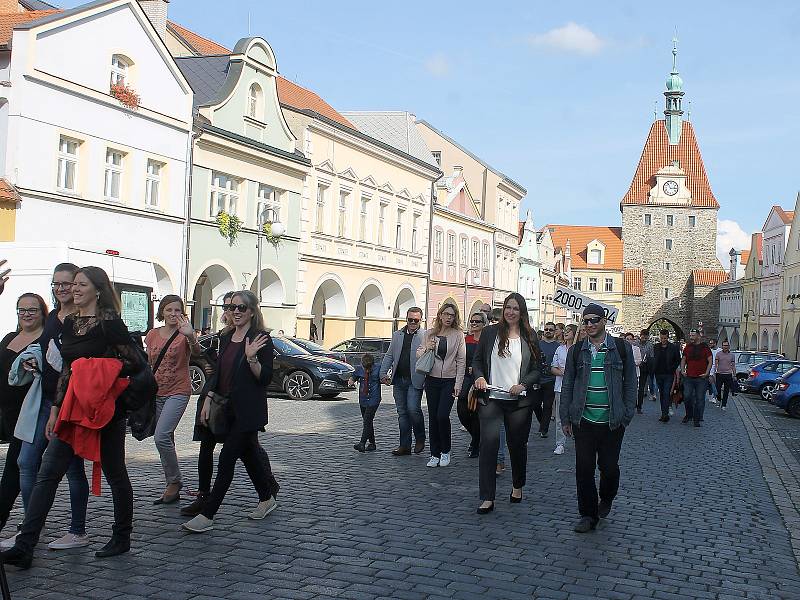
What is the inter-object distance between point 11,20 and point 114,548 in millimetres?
23418

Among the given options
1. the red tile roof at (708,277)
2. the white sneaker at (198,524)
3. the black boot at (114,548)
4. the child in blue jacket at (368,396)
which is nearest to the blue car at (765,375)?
the child in blue jacket at (368,396)

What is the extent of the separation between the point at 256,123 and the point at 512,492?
89.7 ft

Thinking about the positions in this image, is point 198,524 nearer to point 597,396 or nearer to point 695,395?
point 597,396

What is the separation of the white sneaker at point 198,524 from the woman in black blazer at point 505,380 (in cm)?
248

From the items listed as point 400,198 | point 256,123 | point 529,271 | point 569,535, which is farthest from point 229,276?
point 529,271

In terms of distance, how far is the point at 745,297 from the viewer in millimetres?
91312

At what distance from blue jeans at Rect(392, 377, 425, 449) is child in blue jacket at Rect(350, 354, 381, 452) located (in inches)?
24.0

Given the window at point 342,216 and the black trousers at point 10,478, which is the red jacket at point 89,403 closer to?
the black trousers at point 10,478

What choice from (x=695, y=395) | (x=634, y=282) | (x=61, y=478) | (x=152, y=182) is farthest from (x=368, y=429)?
(x=634, y=282)

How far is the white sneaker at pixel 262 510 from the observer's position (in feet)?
26.5

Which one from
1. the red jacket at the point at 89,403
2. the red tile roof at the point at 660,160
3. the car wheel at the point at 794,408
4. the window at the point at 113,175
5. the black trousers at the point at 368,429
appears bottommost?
the car wheel at the point at 794,408

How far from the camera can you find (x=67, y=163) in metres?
26.9

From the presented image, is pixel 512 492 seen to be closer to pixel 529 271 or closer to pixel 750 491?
pixel 750 491

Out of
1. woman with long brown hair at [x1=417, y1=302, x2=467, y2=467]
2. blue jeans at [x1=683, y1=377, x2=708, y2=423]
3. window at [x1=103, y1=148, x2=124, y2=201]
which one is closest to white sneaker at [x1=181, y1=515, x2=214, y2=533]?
woman with long brown hair at [x1=417, y1=302, x2=467, y2=467]
